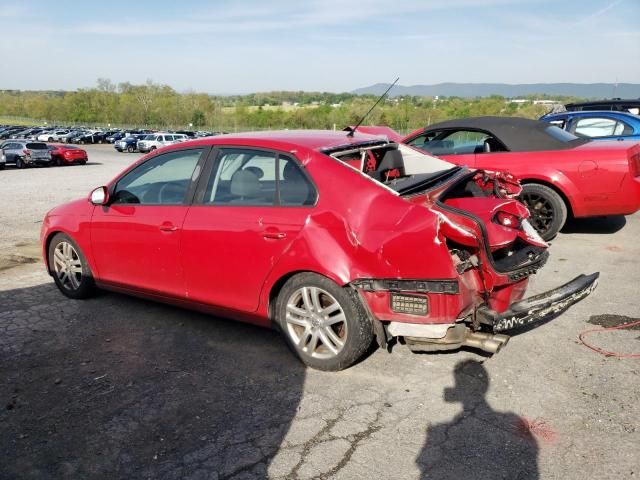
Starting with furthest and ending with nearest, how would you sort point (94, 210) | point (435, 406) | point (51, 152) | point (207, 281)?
1. point (51, 152)
2. point (94, 210)
3. point (207, 281)
4. point (435, 406)

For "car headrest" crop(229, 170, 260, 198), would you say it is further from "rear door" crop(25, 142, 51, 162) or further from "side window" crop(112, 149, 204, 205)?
"rear door" crop(25, 142, 51, 162)

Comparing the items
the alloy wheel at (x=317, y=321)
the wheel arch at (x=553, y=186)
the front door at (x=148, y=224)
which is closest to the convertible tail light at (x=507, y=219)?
the alloy wheel at (x=317, y=321)

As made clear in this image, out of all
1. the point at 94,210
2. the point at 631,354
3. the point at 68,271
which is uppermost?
the point at 94,210

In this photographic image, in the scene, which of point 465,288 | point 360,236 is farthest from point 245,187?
point 465,288

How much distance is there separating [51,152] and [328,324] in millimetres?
28914

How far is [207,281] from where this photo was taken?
14.1 feet

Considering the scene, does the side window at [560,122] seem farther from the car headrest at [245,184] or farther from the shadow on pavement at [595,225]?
the car headrest at [245,184]

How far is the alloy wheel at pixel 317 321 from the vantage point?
3.73m

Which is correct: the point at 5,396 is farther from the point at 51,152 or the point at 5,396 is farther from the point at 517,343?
the point at 51,152

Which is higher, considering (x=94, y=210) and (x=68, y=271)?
(x=94, y=210)

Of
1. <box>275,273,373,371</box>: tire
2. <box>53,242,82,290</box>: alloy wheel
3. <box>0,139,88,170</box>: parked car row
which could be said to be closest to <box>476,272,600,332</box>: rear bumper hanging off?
<box>275,273,373,371</box>: tire

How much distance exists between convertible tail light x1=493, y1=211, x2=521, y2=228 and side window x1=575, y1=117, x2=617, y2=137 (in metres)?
7.39

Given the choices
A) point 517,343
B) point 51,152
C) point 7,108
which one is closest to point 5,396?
point 517,343

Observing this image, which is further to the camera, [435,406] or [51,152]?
[51,152]
